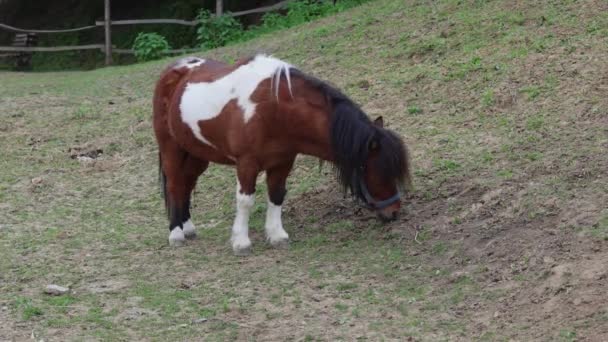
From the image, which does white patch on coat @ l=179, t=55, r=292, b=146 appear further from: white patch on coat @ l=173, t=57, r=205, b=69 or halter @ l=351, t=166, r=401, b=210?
halter @ l=351, t=166, r=401, b=210

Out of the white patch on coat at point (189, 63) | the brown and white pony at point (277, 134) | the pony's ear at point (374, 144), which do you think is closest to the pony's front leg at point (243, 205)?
the brown and white pony at point (277, 134)

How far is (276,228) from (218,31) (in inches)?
437

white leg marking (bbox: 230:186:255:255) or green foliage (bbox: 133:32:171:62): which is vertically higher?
white leg marking (bbox: 230:186:255:255)

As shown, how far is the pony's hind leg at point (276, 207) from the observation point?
6571mm

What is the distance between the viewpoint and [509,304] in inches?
197

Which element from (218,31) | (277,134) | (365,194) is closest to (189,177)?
(277,134)

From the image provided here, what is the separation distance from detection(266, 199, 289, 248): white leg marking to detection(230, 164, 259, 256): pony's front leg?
0.19 m

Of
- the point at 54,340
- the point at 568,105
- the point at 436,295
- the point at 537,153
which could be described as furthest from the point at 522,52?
the point at 54,340

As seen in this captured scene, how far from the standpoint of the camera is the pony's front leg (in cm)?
633

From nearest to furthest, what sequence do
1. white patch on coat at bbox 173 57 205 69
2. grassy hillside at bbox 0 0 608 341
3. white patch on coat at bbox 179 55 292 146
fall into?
grassy hillside at bbox 0 0 608 341, white patch on coat at bbox 179 55 292 146, white patch on coat at bbox 173 57 205 69

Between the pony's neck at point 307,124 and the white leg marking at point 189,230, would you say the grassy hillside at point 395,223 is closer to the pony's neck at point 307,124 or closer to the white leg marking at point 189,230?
the white leg marking at point 189,230

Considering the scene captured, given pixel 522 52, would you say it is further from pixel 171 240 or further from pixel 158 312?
pixel 158 312

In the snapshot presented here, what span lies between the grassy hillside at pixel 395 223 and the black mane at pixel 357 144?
1.70 feet

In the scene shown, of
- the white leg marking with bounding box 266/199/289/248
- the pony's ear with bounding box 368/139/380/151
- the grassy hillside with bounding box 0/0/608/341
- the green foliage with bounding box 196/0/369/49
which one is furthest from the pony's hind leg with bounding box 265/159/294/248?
the green foliage with bounding box 196/0/369/49
